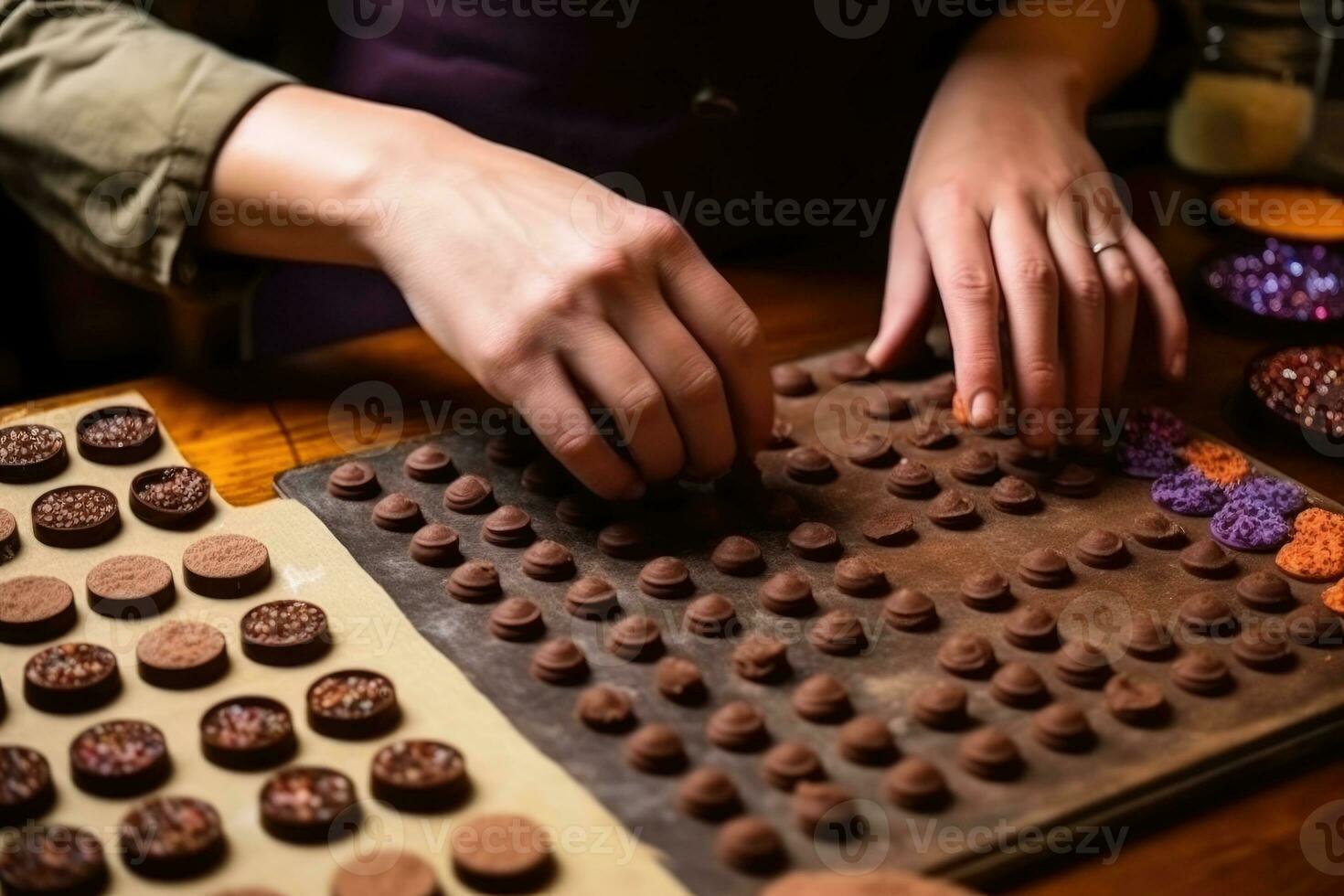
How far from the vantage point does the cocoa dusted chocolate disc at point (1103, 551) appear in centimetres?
119

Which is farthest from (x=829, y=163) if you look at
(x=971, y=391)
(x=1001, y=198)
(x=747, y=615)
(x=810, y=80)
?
(x=747, y=615)

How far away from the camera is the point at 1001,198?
143cm

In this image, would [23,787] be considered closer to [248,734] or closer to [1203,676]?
[248,734]

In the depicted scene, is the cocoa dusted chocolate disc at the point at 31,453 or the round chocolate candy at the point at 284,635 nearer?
the round chocolate candy at the point at 284,635

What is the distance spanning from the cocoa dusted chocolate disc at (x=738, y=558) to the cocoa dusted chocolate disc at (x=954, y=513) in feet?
0.56

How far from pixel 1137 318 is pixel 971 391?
0.46m

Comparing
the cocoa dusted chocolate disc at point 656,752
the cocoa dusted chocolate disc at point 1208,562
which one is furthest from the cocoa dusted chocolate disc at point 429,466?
the cocoa dusted chocolate disc at point 1208,562

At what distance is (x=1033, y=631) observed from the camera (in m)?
1.07

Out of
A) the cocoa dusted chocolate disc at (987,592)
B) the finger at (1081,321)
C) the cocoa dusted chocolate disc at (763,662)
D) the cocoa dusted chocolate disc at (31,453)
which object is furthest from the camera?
the finger at (1081,321)

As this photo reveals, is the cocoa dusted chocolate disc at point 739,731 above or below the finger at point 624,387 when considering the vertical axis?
below

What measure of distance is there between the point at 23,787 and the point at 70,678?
11 centimetres

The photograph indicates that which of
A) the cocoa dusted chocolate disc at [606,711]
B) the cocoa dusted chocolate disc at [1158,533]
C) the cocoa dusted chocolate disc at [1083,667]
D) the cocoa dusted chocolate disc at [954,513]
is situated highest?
the cocoa dusted chocolate disc at [1158,533]

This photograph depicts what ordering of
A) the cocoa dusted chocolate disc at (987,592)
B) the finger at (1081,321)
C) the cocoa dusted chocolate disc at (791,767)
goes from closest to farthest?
the cocoa dusted chocolate disc at (791,767) < the cocoa dusted chocolate disc at (987,592) < the finger at (1081,321)

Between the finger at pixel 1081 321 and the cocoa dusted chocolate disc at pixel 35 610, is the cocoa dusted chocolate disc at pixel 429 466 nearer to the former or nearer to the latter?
the cocoa dusted chocolate disc at pixel 35 610
